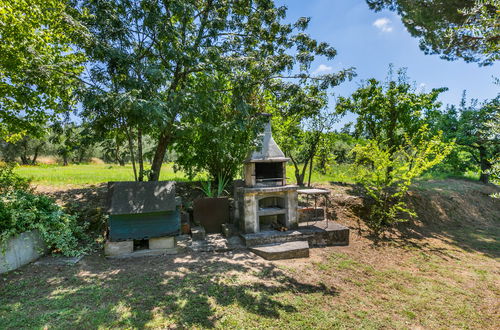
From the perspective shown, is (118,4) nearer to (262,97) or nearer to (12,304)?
(262,97)

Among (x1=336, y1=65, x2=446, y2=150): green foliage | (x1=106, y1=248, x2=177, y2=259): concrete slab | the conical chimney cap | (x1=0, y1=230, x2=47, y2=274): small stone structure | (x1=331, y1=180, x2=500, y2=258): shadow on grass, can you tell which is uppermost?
(x1=336, y1=65, x2=446, y2=150): green foliage

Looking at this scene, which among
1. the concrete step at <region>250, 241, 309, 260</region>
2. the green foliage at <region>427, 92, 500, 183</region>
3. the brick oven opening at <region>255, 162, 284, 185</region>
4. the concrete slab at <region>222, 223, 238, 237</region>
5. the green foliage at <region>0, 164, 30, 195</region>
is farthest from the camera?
the green foliage at <region>427, 92, 500, 183</region>

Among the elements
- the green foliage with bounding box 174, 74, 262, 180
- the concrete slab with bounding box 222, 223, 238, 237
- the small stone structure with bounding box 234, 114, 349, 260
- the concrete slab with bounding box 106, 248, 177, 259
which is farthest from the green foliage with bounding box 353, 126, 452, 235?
the concrete slab with bounding box 106, 248, 177, 259

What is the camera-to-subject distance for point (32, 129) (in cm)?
861

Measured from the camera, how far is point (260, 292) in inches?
181

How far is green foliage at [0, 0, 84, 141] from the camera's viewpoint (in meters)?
6.63

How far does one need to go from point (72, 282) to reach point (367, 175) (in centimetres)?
1010

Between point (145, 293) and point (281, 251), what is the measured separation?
3.50 metres

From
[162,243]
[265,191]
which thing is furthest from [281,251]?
[162,243]

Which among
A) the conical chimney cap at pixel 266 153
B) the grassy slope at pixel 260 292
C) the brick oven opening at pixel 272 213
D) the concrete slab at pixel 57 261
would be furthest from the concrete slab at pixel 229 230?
the concrete slab at pixel 57 261

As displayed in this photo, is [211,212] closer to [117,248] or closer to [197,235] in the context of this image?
[197,235]

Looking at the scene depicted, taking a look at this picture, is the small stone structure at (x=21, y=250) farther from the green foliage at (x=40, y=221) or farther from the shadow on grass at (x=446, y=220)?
the shadow on grass at (x=446, y=220)

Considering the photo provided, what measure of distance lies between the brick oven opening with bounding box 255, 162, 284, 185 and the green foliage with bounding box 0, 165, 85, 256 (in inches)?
213

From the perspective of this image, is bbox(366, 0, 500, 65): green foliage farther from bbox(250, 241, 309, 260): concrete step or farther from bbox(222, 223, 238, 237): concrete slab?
bbox(222, 223, 238, 237): concrete slab
